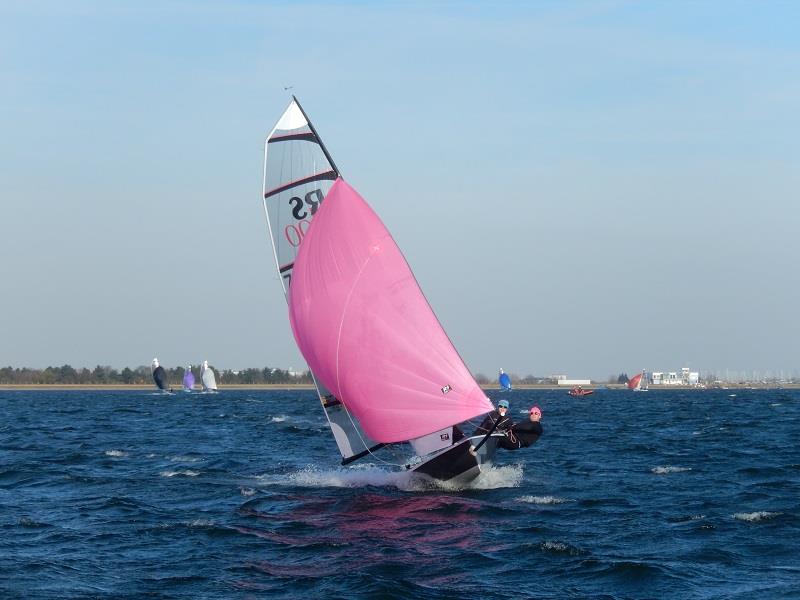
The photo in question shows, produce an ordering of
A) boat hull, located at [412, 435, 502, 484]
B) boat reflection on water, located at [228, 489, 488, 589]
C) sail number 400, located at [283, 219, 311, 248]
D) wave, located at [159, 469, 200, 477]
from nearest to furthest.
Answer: boat reflection on water, located at [228, 489, 488, 589], boat hull, located at [412, 435, 502, 484], sail number 400, located at [283, 219, 311, 248], wave, located at [159, 469, 200, 477]

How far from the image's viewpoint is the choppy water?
14430 mm

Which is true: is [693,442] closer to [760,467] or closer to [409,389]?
[760,467]

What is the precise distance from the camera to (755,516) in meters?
19.4

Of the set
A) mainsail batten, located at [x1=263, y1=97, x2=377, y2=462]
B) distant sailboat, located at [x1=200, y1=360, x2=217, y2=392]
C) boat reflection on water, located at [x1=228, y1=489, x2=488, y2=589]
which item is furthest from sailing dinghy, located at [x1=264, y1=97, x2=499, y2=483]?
distant sailboat, located at [x1=200, y1=360, x2=217, y2=392]

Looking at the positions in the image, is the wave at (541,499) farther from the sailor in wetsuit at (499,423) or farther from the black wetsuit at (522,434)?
the sailor in wetsuit at (499,423)

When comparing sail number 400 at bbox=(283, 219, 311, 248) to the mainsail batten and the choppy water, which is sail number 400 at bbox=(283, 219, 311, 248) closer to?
the mainsail batten

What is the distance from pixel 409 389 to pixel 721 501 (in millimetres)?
6702

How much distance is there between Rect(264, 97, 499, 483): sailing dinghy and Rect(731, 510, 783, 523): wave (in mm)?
5531

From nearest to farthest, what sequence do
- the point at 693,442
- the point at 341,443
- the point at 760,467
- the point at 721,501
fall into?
the point at 721,501
the point at 341,443
the point at 760,467
the point at 693,442

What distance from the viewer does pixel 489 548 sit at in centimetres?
1681

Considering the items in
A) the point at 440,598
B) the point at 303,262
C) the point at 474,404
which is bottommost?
the point at 440,598

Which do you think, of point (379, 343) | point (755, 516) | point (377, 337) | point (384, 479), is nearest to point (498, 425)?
point (379, 343)

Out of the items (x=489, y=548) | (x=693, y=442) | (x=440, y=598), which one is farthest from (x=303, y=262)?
(x=693, y=442)

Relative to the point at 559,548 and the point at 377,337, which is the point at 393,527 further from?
the point at 377,337
